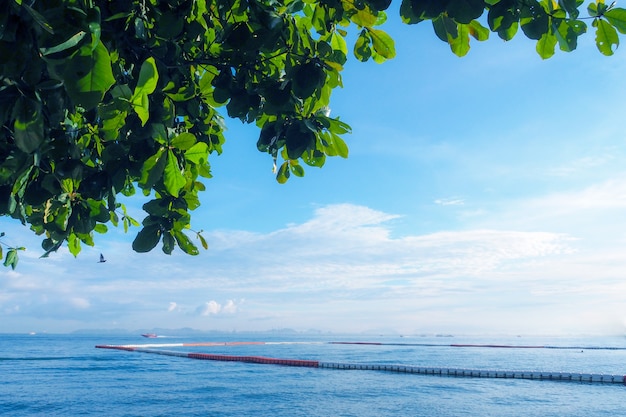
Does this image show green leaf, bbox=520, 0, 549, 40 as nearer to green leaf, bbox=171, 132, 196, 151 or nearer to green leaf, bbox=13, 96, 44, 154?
green leaf, bbox=171, 132, 196, 151

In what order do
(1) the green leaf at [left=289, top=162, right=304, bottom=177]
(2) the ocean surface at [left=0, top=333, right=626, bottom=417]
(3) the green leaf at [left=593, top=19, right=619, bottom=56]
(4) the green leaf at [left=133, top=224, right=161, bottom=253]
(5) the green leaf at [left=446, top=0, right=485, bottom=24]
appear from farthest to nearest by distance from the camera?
(2) the ocean surface at [left=0, top=333, right=626, bottom=417], (1) the green leaf at [left=289, top=162, right=304, bottom=177], (4) the green leaf at [left=133, top=224, right=161, bottom=253], (3) the green leaf at [left=593, top=19, right=619, bottom=56], (5) the green leaf at [left=446, top=0, right=485, bottom=24]

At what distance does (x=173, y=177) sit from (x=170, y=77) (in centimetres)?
84

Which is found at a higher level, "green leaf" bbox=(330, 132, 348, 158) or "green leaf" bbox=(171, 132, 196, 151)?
"green leaf" bbox=(330, 132, 348, 158)

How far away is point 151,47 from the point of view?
2393 mm

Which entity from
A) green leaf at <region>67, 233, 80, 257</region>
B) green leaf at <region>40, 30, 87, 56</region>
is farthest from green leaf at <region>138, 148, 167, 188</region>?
green leaf at <region>67, 233, 80, 257</region>

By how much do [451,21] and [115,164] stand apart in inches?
66.9

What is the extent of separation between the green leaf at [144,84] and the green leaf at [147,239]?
1.07m

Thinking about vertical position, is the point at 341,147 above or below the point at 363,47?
below

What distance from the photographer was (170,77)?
2.51 m

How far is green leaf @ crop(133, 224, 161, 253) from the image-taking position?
235 centimetres

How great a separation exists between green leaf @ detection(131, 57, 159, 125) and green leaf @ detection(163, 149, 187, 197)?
0.49 m

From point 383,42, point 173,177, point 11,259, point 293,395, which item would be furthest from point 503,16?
point 293,395

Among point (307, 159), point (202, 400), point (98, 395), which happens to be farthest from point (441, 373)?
point (307, 159)

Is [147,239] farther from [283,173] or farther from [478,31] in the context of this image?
[478,31]
